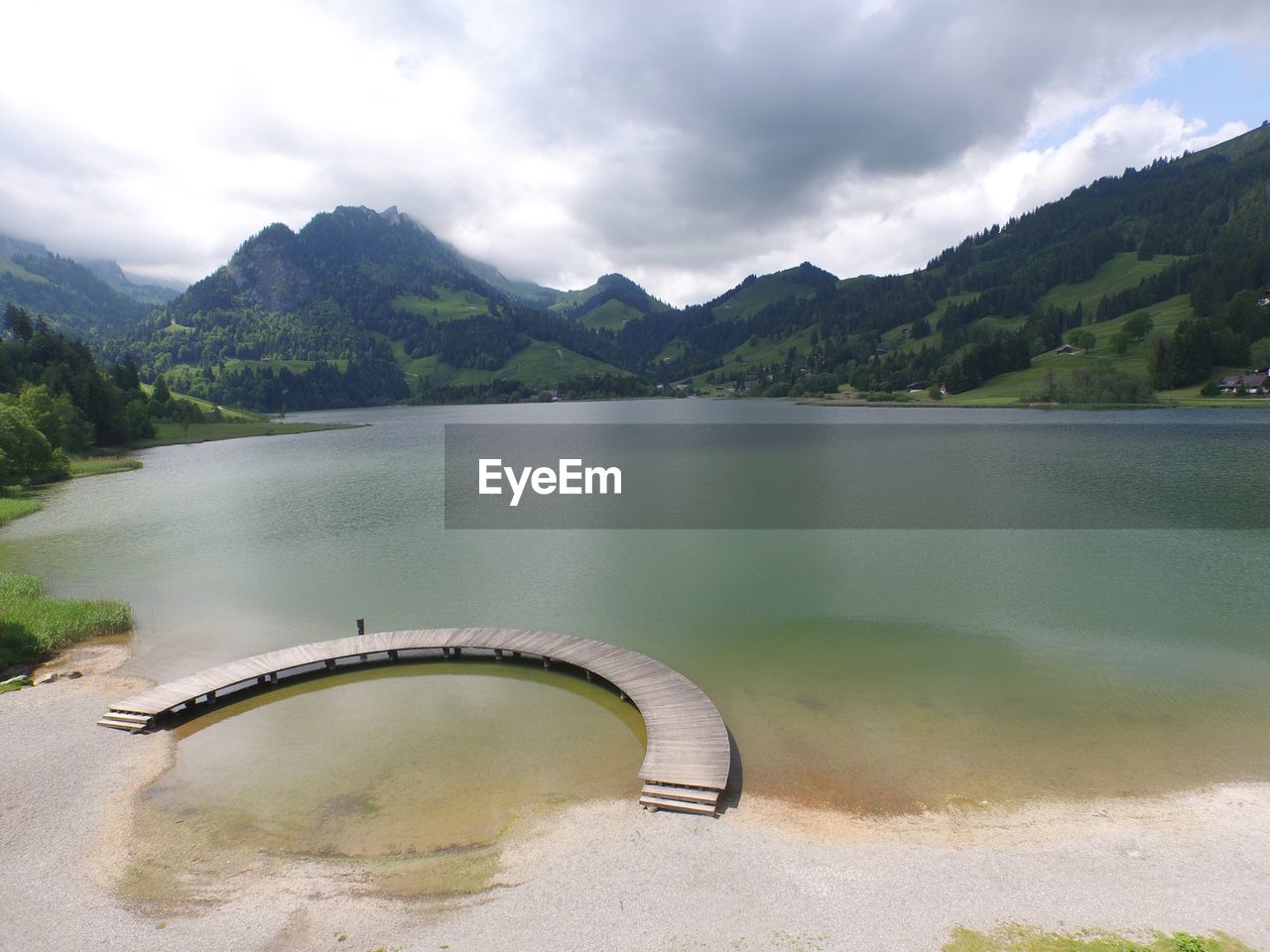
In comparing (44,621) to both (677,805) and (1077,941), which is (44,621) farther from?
(1077,941)

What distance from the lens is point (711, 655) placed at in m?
25.1

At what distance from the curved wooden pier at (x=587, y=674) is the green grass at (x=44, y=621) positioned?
8.21 metres

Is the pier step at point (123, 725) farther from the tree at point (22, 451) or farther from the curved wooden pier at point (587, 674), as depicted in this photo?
the tree at point (22, 451)

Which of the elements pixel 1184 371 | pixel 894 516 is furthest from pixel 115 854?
pixel 1184 371

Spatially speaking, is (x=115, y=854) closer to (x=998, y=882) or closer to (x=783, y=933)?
(x=783, y=933)

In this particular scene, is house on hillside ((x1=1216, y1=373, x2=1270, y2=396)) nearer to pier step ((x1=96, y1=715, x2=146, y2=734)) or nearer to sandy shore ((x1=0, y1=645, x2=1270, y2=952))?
sandy shore ((x1=0, y1=645, x2=1270, y2=952))

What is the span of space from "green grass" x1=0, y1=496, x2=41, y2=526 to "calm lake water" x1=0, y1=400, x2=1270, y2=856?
7.60 meters

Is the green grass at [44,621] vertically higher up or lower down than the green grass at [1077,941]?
lower down

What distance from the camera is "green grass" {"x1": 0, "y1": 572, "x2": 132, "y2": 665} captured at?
83.8 ft


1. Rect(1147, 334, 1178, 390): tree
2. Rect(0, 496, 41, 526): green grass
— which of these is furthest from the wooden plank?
Rect(1147, 334, 1178, 390): tree

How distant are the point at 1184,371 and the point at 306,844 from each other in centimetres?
21003

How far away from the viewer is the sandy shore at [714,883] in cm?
1122

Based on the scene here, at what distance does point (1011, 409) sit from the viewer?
165 meters

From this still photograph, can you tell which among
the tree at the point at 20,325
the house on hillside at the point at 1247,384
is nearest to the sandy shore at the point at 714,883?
the tree at the point at 20,325
